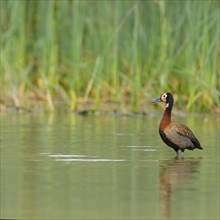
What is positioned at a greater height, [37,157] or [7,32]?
[7,32]

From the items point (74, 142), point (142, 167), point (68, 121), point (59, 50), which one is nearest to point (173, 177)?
point (142, 167)

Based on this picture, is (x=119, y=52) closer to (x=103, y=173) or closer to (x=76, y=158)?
(x=76, y=158)

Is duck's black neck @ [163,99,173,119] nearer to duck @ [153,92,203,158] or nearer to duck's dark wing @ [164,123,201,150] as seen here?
duck @ [153,92,203,158]

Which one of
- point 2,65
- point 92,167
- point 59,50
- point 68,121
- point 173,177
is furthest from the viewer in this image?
point 59,50

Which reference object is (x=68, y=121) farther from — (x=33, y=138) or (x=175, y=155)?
(x=175, y=155)

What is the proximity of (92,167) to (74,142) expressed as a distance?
252cm

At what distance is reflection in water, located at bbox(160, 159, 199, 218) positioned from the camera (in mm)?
7500

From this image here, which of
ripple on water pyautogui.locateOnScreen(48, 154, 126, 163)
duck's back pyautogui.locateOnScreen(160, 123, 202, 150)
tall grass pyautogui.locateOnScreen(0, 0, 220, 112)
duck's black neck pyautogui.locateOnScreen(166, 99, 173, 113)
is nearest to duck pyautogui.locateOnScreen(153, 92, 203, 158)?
duck's back pyautogui.locateOnScreen(160, 123, 202, 150)

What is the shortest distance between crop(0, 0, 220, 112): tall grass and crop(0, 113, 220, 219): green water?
1543mm

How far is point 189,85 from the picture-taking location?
16.0m

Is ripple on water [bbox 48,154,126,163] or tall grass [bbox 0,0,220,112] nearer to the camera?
ripple on water [bbox 48,154,126,163]

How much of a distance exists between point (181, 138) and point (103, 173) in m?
1.87

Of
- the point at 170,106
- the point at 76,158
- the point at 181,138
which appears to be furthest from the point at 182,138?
the point at 76,158

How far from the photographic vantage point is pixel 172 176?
906 centimetres
